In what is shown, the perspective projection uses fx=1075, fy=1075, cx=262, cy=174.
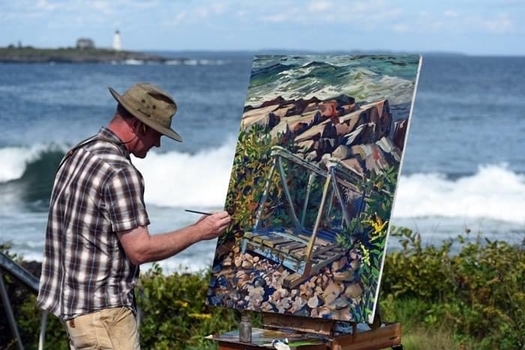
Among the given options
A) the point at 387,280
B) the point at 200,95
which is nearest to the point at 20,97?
the point at 200,95

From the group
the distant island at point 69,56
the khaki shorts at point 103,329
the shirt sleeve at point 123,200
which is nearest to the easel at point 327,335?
the khaki shorts at point 103,329

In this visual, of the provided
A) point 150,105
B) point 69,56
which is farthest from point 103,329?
point 69,56

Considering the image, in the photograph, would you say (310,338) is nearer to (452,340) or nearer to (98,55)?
(452,340)

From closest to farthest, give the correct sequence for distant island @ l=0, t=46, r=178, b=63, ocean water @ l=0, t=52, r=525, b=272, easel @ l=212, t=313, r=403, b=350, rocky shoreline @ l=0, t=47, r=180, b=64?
1. easel @ l=212, t=313, r=403, b=350
2. ocean water @ l=0, t=52, r=525, b=272
3. distant island @ l=0, t=46, r=178, b=63
4. rocky shoreline @ l=0, t=47, r=180, b=64

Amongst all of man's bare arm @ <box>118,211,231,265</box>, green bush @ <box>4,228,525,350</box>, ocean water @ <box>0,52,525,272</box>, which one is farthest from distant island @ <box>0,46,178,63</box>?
man's bare arm @ <box>118,211,231,265</box>

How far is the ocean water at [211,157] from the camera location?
14.2 meters

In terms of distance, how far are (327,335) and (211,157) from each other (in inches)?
700

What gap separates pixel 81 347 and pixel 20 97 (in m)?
29.6

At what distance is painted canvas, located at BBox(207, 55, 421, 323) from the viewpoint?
4531 millimetres

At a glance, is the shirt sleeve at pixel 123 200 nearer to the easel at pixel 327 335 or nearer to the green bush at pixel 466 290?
the easel at pixel 327 335

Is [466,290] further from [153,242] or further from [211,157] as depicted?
[211,157]

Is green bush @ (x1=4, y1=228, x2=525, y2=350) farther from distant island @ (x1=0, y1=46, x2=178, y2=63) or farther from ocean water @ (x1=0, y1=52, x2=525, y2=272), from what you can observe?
distant island @ (x1=0, y1=46, x2=178, y2=63)

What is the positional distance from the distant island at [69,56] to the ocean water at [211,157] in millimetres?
4817

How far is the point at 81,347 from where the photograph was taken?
419cm
